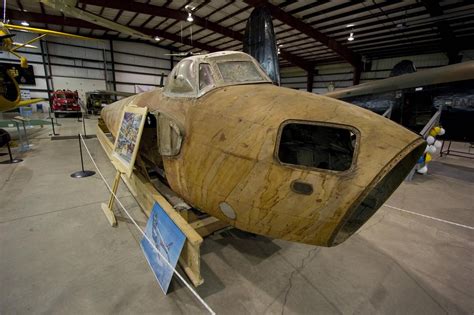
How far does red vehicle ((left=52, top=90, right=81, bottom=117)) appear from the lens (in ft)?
53.7

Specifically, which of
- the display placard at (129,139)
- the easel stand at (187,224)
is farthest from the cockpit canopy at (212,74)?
the easel stand at (187,224)

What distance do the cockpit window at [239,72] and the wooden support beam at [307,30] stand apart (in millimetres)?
8394

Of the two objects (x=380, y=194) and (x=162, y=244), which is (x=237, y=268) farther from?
(x=380, y=194)

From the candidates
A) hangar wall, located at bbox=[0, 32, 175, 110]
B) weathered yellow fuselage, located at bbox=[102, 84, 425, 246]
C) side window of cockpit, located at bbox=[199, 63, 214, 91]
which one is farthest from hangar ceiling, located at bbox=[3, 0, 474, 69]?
weathered yellow fuselage, located at bbox=[102, 84, 425, 246]

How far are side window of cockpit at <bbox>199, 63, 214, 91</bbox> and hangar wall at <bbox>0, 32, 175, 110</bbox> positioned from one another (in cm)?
1651

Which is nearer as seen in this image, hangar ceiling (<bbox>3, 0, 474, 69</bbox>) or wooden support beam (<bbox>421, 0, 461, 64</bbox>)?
wooden support beam (<bbox>421, 0, 461, 64</bbox>)

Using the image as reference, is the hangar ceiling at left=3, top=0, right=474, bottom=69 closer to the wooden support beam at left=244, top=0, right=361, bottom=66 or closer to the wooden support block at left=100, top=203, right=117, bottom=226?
the wooden support beam at left=244, top=0, right=361, bottom=66

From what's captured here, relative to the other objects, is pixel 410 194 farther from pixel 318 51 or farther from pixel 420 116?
pixel 318 51

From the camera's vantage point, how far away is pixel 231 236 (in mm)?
3000

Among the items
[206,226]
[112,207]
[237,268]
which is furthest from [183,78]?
[112,207]

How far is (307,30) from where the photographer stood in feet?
44.9

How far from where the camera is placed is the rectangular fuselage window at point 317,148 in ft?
5.93

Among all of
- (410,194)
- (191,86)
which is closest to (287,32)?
(410,194)

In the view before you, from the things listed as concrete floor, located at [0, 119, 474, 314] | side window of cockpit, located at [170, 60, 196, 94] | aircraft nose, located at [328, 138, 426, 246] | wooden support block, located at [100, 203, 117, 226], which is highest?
side window of cockpit, located at [170, 60, 196, 94]
